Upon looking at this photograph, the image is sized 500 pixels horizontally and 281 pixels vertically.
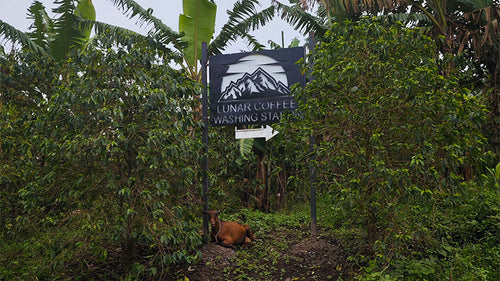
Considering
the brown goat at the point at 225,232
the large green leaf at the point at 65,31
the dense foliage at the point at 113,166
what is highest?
the large green leaf at the point at 65,31

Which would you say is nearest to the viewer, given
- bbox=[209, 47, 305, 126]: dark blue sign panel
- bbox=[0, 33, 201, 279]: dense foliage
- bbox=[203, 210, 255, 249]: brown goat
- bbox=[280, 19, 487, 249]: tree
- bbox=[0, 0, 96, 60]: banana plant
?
bbox=[280, 19, 487, 249]: tree

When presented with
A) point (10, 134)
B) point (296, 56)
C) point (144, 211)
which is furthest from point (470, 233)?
point (10, 134)

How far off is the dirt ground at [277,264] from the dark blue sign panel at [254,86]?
191 centimetres

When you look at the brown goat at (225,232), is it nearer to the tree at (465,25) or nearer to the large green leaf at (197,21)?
the large green leaf at (197,21)

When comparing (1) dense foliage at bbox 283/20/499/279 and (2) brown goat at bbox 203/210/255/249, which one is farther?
(2) brown goat at bbox 203/210/255/249

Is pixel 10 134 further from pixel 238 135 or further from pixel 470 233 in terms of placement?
pixel 470 233

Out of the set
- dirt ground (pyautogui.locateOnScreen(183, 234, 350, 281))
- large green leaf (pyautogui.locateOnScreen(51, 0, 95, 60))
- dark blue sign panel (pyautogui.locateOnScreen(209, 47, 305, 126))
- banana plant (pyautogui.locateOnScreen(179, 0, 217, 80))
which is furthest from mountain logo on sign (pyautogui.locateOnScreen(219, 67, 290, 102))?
large green leaf (pyautogui.locateOnScreen(51, 0, 95, 60))

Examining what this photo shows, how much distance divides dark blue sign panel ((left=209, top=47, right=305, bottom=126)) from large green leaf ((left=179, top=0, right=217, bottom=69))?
Result: 2.69 m

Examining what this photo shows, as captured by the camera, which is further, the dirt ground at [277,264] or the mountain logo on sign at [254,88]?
the mountain logo on sign at [254,88]

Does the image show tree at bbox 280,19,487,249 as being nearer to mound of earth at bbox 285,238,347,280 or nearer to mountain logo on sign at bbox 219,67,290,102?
mound of earth at bbox 285,238,347,280

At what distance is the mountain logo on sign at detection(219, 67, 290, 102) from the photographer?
22.5 ft

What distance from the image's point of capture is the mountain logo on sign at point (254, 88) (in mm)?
6863

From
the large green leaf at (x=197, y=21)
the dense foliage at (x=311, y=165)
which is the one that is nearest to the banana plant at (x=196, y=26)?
the large green leaf at (x=197, y=21)

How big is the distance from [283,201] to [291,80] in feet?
13.3
